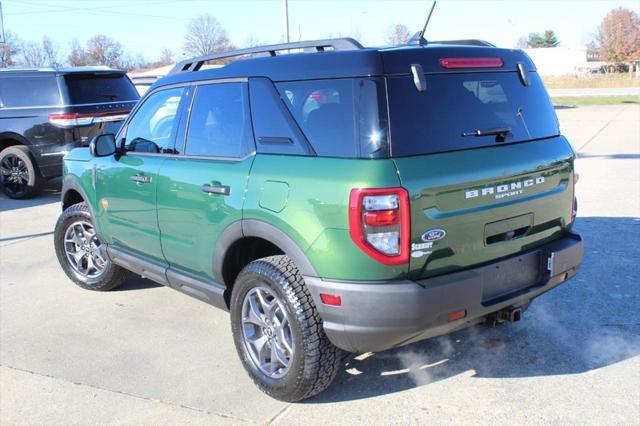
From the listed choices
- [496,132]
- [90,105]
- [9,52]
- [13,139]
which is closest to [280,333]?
[496,132]

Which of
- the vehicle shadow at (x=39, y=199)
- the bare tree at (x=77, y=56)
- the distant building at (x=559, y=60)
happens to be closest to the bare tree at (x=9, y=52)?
the bare tree at (x=77, y=56)

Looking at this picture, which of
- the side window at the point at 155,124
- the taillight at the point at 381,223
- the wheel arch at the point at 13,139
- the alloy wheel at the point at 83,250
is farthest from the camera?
the wheel arch at the point at 13,139

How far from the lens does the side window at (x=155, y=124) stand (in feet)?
14.0

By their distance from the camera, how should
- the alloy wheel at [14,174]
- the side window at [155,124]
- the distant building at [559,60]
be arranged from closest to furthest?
the side window at [155,124] < the alloy wheel at [14,174] < the distant building at [559,60]

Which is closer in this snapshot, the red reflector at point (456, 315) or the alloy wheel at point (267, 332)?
the red reflector at point (456, 315)

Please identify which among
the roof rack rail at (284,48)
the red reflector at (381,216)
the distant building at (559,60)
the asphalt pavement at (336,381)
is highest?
the distant building at (559,60)

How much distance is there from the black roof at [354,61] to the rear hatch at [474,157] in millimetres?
11

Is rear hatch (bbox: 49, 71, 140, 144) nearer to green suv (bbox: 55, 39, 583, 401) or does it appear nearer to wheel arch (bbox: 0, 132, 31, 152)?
wheel arch (bbox: 0, 132, 31, 152)

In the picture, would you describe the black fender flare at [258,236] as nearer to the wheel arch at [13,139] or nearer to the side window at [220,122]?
the side window at [220,122]

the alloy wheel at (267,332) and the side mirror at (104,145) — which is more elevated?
the side mirror at (104,145)

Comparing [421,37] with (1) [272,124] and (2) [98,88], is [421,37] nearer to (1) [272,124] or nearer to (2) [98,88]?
(1) [272,124]

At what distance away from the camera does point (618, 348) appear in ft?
12.7

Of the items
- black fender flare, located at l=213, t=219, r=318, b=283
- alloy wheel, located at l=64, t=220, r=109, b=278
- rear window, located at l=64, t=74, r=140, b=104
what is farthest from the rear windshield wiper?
rear window, located at l=64, t=74, r=140, b=104

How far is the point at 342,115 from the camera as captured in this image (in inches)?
120
